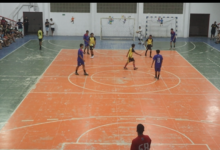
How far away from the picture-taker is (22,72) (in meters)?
18.2

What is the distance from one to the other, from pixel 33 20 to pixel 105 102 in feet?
89.1

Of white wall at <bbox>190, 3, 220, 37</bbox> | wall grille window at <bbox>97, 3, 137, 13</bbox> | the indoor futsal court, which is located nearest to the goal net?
wall grille window at <bbox>97, 3, 137, 13</bbox>

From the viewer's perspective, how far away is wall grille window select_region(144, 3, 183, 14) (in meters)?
36.3

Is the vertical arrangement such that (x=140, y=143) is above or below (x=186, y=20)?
below

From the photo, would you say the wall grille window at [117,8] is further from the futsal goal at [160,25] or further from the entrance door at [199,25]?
the entrance door at [199,25]

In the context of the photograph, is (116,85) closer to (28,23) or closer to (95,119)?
(95,119)

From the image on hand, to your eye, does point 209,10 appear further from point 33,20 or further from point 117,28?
point 33,20

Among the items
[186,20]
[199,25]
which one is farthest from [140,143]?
[199,25]

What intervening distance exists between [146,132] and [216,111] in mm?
3889

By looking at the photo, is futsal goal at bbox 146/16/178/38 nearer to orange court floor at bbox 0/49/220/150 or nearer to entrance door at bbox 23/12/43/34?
entrance door at bbox 23/12/43/34

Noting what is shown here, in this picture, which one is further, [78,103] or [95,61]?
[95,61]

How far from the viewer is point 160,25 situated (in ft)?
121

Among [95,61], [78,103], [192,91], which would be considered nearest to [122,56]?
[95,61]

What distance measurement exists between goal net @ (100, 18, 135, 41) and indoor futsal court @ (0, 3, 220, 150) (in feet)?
41.2
